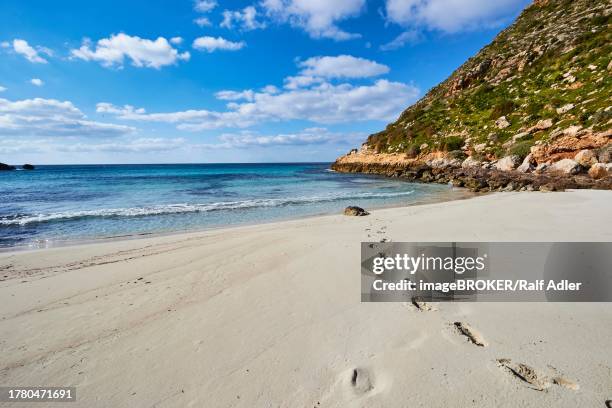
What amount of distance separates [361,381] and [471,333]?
176cm

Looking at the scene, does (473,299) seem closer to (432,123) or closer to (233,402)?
(233,402)

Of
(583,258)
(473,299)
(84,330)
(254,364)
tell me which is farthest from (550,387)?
(84,330)

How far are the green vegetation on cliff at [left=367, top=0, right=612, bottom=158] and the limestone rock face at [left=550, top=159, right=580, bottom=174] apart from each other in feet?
10.7

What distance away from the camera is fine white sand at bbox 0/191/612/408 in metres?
2.90

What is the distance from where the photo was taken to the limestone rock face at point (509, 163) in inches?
1120

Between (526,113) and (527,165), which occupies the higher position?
(526,113)

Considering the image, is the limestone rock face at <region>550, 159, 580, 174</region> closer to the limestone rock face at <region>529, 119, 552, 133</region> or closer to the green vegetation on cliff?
the green vegetation on cliff

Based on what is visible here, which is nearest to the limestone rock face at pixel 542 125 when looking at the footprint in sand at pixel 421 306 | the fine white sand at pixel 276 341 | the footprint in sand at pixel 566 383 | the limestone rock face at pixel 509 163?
the limestone rock face at pixel 509 163

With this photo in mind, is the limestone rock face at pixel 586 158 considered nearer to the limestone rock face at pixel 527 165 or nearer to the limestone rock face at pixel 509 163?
the limestone rock face at pixel 527 165

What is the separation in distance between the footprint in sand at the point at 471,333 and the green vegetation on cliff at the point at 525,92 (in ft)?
93.6

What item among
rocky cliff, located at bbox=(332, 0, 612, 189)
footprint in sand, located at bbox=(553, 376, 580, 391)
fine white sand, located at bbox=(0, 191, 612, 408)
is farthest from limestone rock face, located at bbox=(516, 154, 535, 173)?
footprint in sand, located at bbox=(553, 376, 580, 391)

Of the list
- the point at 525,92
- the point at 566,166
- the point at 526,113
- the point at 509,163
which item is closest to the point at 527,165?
the point at 509,163

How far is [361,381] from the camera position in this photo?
3.04 m

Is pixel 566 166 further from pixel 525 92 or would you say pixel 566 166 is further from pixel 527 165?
pixel 525 92
